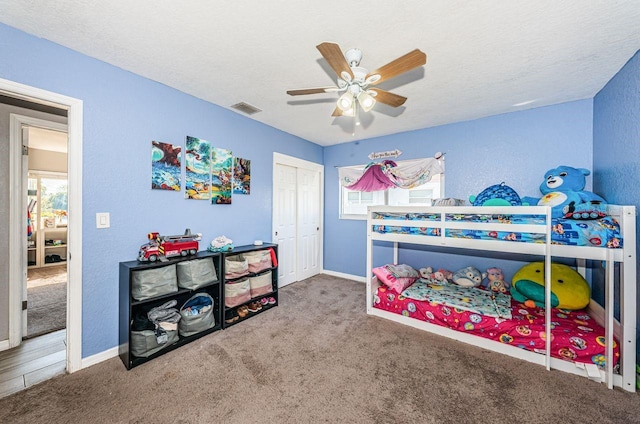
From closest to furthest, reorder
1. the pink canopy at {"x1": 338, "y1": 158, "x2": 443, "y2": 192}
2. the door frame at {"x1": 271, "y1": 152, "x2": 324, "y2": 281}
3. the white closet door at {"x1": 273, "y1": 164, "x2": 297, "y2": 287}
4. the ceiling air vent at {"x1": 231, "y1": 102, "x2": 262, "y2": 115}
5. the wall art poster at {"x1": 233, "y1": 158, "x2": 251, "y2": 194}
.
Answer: the ceiling air vent at {"x1": 231, "y1": 102, "x2": 262, "y2": 115} < the wall art poster at {"x1": 233, "y1": 158, "x2": 251, "y2": 194} < the pink canopy at {"x1": 338, "y1": 158, "x2": 443, "y2": 192} < the door frame at {"x1": 271, "y1": 152, "x2": 324, "y2": 281} < the white closet door at {"x1": 273, "y1": 164, "x2": 297, "y2": 287}

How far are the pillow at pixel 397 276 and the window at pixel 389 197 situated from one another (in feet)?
3.68

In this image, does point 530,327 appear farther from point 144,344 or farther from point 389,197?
point 144,344

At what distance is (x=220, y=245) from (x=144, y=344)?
3.64 ft

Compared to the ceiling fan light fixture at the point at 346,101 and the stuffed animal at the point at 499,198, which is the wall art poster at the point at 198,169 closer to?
the ceiling fan light fixture at the point at 346,101

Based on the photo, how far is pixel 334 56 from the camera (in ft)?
4.98

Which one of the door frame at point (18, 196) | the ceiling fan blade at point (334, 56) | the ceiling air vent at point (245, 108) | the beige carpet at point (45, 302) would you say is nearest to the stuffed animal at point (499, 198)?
the ceiling fan blade at point (334, 56)

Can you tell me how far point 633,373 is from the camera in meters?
1.80

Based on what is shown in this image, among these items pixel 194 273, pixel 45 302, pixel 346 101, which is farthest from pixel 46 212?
pixel 346 101

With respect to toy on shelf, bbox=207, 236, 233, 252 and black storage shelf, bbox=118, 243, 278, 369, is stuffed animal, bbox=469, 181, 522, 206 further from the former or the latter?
toy on shelf, bbox=207, 236, 233, 252

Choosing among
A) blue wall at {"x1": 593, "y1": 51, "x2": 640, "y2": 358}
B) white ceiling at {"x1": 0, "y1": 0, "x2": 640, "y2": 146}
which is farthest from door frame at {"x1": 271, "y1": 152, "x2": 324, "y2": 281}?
blue wall at {"x1": 593, "y1": 51, "x2": 640, "y2": 358}

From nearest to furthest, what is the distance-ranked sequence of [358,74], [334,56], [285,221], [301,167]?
[334,56] < [358,74] < [285,221] < [301,167]

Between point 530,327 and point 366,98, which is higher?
point 366,98

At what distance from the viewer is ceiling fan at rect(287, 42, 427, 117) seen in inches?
59.2

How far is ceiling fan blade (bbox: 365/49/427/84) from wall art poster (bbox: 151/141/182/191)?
217 cm
